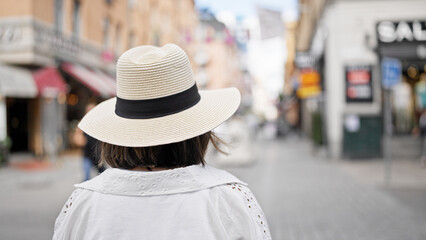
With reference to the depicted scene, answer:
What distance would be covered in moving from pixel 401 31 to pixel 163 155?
1638 cm

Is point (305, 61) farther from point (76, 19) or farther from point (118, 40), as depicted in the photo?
point (76, 19)

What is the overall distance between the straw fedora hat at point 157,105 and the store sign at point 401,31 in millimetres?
16058

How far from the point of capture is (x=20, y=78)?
15.0 m

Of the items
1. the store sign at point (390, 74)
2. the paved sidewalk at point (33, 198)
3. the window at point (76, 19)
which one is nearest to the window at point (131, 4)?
the window at point (76, 19)

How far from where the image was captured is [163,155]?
1530 mm

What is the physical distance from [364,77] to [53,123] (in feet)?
37.9

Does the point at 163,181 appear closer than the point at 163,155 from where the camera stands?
Yes

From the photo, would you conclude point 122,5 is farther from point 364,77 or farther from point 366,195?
point 366,195

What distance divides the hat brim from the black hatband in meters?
0.02

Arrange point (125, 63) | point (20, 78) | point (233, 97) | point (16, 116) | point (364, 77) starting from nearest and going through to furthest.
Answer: point (125, 63)
point (233, 97)
point (20, 78)
point (364, 77)
point (16, 116)

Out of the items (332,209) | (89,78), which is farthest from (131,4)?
(332,209)

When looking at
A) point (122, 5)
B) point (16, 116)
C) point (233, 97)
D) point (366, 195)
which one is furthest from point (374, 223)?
point (122, 5)

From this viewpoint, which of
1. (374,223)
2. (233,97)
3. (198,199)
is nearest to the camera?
(198,199)

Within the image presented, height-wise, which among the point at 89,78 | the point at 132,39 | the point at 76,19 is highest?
the point at 132,39
